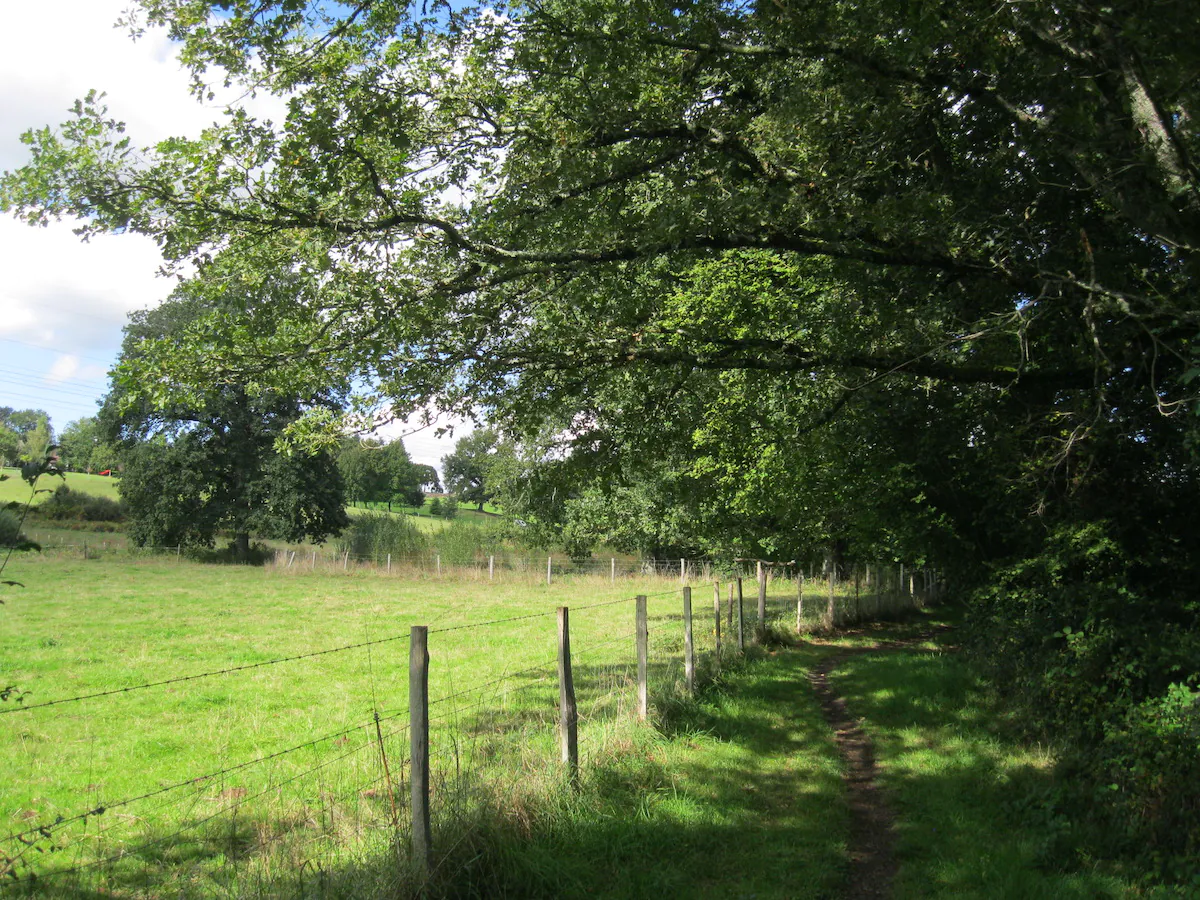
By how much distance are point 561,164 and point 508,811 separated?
5527 mm

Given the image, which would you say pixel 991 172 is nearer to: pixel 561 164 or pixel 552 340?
pixel 561 164

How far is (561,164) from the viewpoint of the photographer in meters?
7.82

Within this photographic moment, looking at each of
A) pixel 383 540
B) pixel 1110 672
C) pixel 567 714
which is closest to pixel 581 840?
pixel 567 714

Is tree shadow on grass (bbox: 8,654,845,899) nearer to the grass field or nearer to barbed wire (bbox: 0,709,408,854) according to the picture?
the grass field

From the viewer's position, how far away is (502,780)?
5.98 meters

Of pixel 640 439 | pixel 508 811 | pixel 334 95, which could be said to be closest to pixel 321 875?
pixel 508 811

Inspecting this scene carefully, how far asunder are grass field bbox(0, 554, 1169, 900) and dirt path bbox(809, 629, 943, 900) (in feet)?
0.44

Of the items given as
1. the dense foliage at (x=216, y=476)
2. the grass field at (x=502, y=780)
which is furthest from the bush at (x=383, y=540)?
the grass field at (x=502, y=780)

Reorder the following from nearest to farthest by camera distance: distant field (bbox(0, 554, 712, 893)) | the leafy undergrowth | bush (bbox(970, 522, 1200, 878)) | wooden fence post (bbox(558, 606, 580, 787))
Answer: the leafy undergrowth
bush (bbox(970, 522, 1200, 878))
wooden fence post (bbox(558, 606, 580, 787))
distant field (bbox(0, 554, 712, 893))

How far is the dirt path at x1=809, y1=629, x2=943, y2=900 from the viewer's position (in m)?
5.77

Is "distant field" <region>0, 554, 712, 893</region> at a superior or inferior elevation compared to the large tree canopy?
inferior

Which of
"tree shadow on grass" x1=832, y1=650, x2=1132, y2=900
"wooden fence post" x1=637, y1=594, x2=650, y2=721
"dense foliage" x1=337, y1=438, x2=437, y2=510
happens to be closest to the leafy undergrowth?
"tree shadow on grass" x1=832, y1=650, x2=1132, y2=900

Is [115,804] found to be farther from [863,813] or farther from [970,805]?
A: [970,805]

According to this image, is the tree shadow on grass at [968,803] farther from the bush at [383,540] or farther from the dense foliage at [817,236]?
the bush at [383,540]
